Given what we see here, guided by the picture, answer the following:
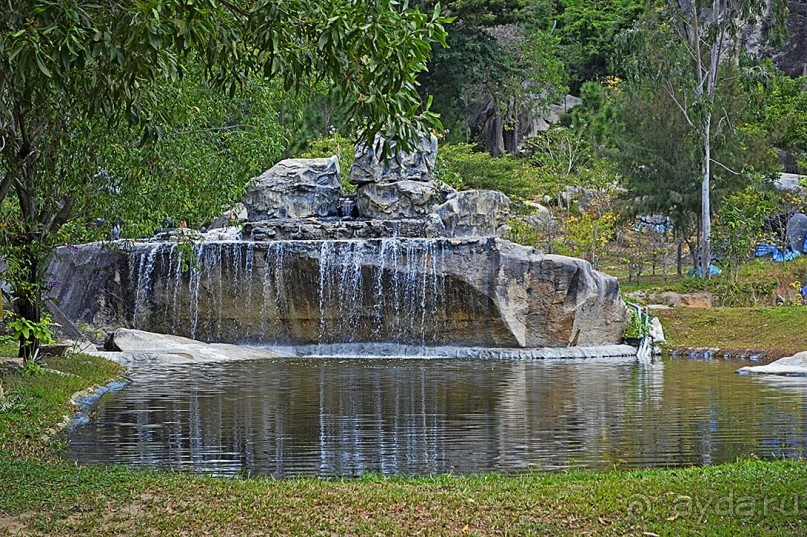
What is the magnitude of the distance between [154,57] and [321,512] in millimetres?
3334

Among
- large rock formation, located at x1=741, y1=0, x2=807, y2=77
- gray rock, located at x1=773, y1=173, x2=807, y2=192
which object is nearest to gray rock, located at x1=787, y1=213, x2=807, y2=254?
gray rock, located at x1=773, y1=173, x2=807, y2=192

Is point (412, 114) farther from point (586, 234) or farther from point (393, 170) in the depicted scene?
point (586, 234)

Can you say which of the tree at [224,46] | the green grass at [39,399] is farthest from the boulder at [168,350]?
the tree at [224,46]

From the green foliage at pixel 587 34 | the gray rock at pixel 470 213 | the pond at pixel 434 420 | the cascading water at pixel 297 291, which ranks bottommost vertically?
the pond at pixel 434 420

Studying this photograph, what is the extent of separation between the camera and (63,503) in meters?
7.37

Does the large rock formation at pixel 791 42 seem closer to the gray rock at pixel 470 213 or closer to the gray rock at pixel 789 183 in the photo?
the gray rock at pixel 789 183

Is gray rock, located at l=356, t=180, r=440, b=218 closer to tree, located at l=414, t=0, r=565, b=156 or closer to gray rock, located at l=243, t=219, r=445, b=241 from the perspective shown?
gray rock, located at l=243, t=219, r=445, b=241

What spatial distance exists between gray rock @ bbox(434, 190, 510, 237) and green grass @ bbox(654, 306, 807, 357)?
548 cm

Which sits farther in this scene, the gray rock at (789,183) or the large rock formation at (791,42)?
the large rock formation at (791,42)

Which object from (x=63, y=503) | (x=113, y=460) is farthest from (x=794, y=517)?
(x=113, y=460)

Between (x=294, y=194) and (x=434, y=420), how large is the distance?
712 inches

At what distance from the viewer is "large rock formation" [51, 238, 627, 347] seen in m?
25.5

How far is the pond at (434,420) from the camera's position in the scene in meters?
10.5

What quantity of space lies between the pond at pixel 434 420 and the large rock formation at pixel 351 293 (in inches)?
194
